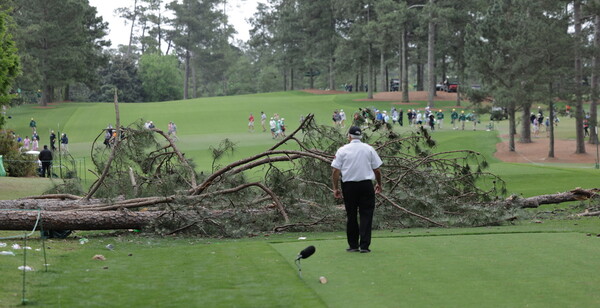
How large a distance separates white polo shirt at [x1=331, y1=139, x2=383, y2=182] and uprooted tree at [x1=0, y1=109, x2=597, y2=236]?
133 inches

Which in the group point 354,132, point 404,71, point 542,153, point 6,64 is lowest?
point 542,153

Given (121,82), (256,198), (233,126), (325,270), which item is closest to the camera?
(325,270)

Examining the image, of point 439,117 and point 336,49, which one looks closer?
point 439,117

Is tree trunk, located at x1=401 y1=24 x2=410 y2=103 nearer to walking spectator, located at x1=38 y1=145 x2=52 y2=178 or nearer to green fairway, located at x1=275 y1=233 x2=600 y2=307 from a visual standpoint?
walking spectator, located at x1=38 y1=145 x2=52 y2=178

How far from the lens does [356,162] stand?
9828 mm

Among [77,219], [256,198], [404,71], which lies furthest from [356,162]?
[404,71]

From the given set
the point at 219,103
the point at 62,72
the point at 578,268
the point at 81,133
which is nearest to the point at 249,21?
the point at 219,103

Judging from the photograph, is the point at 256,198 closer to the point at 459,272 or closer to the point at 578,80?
the point at 459,272

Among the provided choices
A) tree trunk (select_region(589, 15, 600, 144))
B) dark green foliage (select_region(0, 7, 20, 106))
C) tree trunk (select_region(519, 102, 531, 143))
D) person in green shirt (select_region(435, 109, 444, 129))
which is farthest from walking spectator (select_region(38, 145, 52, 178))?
person in green shirt (select_region(435, 109, 444, 129))

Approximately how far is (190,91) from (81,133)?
80.6 metres

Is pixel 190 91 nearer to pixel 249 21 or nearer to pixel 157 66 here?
pixel 249 21

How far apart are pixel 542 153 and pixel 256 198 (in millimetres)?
37027

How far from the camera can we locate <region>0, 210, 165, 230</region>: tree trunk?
12180 mm

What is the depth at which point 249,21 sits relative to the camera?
13175cm
